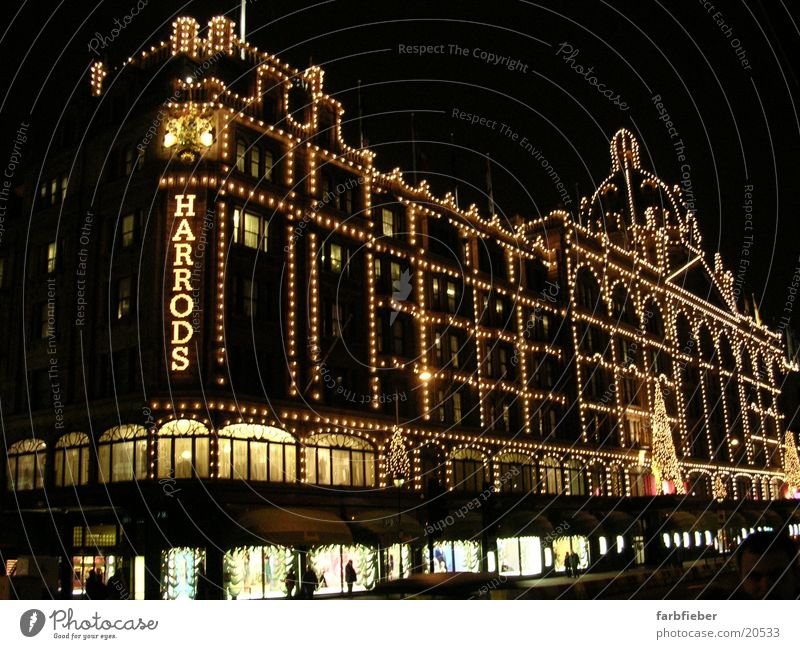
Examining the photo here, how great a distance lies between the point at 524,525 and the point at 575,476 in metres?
10.8

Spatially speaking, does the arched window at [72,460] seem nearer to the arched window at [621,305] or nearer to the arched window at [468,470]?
the arched window at [468,470]

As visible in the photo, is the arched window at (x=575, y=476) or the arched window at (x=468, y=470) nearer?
the arched window at (x=468, y=470)

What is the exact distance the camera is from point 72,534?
146ft

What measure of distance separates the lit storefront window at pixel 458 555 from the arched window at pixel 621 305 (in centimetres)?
3205

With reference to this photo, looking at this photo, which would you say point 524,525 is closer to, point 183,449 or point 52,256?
point 183,449

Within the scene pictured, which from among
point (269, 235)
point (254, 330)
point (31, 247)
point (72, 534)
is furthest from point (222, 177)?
point (72, 534)

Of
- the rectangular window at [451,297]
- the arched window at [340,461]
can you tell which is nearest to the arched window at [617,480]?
the rectangular window at [451,297]

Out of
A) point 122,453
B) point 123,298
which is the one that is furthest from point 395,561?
point 123,298

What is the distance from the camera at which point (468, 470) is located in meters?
58.0

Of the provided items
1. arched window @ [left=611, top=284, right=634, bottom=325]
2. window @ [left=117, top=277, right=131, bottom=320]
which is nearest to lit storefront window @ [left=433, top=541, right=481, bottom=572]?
window @ [left=117, top=277, right=131, bottom=320]

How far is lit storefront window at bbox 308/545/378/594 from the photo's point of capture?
44.9 m

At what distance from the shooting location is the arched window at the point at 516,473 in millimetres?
60781
